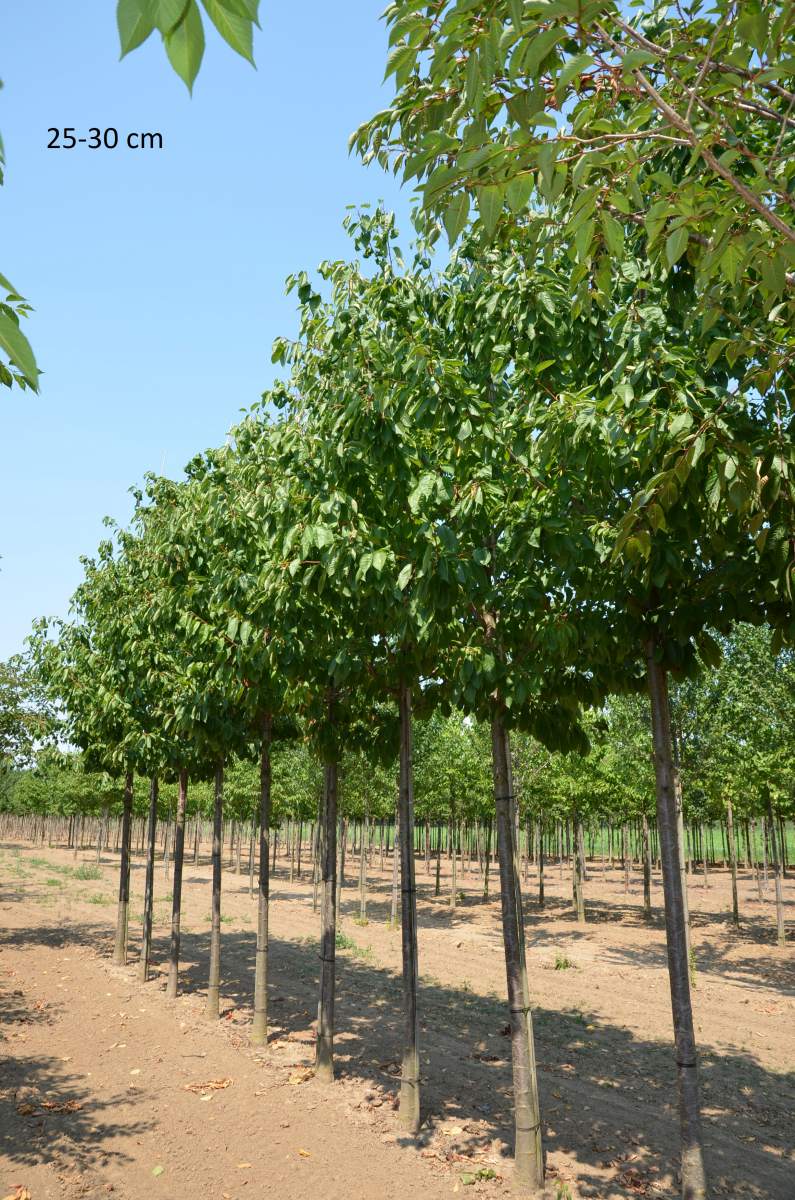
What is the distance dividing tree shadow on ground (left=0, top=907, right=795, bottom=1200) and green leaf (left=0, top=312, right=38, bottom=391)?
6708 mm

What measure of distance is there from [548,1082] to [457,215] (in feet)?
28.6

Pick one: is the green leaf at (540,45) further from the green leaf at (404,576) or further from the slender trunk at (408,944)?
the slender trunk at (408,944)

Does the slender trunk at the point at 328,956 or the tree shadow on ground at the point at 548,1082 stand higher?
the slender trunk at the point at 328,956

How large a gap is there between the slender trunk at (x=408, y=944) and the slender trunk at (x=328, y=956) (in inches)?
46.2

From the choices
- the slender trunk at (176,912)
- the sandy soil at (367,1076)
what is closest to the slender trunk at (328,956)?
the sandy soil at (367,1076)

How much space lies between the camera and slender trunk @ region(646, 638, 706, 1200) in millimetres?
4535

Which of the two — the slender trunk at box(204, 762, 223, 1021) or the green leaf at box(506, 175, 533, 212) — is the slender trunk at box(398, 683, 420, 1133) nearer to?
the slender trunk at box(204, 762, 223, 1021)

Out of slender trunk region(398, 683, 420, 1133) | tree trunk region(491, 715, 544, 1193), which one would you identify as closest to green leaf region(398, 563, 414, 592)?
tree trunk region(491, 715, 544, 1193)

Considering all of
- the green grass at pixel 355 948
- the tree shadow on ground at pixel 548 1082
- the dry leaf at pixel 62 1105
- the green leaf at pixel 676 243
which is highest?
the green leaf at pixel 676 243

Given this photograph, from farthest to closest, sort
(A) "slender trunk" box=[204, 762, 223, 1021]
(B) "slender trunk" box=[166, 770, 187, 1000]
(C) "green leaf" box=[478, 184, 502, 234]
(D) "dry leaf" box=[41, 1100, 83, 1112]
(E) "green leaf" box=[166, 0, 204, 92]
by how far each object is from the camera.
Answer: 1. (B) "slender trunk" box=[166, 770, 187, 1000]
2. (A) "slender trunk" box=[204, 762, 223, 1021]
3. (D) "dry leaf" box=[41, 1100, 83, 1112]
4. (C) "green leaf" box=[478, 184, 502, 234]
5. (E) "green leaf" box=[166, 0, 204, 92]

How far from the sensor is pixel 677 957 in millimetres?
4734

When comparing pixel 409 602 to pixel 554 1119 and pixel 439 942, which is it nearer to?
pixel 554 1119

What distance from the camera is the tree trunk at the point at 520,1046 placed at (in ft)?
18.7

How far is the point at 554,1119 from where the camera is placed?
723cm
